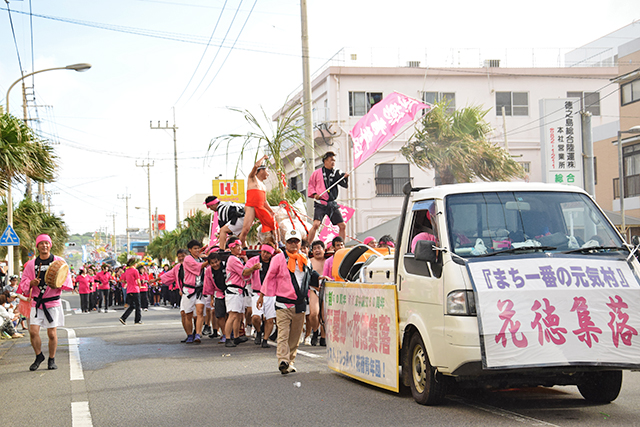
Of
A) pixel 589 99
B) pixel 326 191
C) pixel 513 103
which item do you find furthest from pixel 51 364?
pixel 589 99

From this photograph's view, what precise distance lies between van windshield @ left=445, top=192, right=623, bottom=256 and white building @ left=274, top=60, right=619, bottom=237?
89.3ft

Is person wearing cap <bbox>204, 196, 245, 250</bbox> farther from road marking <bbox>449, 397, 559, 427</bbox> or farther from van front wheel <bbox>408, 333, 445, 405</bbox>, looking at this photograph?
road marking <bbox>449, 397, 559, 427</bbox>

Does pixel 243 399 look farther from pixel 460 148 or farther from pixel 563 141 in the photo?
pixel 460 148

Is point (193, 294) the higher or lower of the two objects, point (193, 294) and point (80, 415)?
the higher

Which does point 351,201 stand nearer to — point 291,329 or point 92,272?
point 92,272

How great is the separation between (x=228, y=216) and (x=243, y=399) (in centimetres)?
720

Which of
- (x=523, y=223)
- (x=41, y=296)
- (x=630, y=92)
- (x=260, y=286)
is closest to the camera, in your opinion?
(x=523, y=223)

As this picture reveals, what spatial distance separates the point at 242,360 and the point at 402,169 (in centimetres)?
2584

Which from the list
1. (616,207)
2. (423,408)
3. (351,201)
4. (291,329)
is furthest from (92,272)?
(423,408)

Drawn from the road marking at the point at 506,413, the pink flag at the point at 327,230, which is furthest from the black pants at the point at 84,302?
the road marking at the point at 506,413

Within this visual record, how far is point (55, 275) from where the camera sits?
11180mm

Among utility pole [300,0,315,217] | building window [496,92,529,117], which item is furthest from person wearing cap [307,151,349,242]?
building window [496,92,529,117]

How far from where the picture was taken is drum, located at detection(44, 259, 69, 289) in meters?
11.2

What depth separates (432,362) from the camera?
22.8ft
